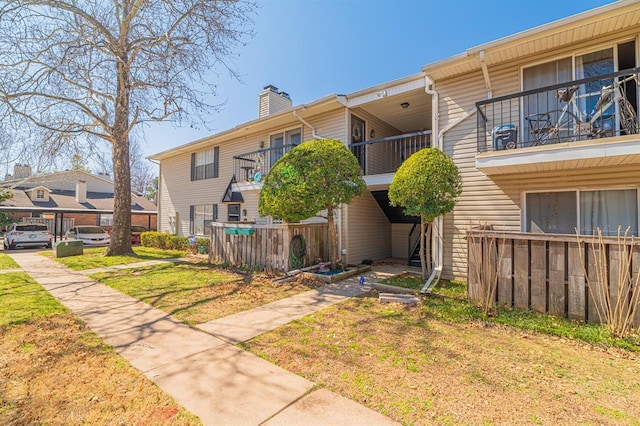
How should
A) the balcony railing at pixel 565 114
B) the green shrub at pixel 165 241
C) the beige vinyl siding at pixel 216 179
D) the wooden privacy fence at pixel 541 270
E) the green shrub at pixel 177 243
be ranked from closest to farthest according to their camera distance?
1. the wooden privacy fence at pixel 541 270
2. the balcony railing at pixel 565 114
3. the beige vinyl siding at pixel 216 179
4. the green shrub at pixel 177 243
5. the green shrub at pixel 165 241

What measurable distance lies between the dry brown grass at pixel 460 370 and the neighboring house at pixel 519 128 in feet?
8.44

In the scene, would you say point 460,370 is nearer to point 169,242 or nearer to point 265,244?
point 265,244

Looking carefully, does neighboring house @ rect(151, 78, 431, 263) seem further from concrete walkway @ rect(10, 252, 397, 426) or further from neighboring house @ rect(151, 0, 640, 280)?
concrete walkway @ rect(10, 252, 397, 426)

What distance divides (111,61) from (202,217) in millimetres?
7983

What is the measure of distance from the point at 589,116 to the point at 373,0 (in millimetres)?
7407

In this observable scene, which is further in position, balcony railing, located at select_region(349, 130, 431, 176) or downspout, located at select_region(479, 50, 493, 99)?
balcony railing, located at select_region(349, 130, 431, 176)

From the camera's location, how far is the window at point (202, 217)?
15.6 metres

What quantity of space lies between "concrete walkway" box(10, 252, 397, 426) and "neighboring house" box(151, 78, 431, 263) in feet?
18.0

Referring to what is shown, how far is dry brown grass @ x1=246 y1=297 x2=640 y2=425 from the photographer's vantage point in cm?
257

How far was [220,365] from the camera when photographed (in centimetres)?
339

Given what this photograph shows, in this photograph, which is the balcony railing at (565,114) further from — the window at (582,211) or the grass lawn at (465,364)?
the grass lawn at (465,364)

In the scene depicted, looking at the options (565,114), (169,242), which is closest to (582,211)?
(565,114)

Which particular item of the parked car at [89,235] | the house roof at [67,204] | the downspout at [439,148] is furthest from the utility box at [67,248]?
the downspout at [439,148]

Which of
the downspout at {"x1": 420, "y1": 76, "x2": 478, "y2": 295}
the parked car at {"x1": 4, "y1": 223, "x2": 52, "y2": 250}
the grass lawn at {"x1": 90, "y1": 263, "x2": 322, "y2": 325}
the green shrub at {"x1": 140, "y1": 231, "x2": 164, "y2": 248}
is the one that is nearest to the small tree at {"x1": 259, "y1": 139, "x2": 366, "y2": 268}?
the grass lawn at {"x1": 90, "y1": 263, "x2": 322, "y2": 325}
